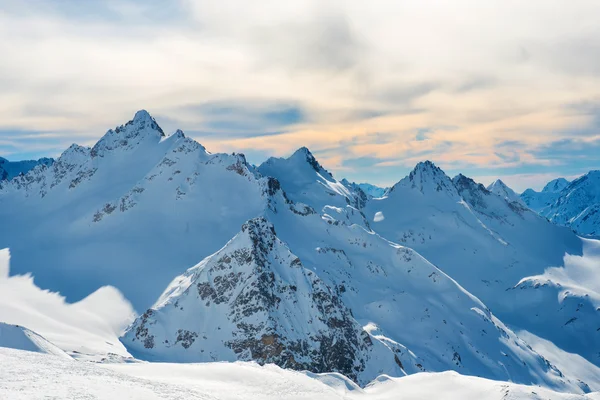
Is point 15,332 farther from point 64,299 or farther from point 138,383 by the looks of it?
point 64,299

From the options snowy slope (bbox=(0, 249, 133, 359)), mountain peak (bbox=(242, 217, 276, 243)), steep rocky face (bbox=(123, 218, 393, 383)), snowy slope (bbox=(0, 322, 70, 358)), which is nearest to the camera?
snowy slope (bbox=(0, 322, 70, 358))

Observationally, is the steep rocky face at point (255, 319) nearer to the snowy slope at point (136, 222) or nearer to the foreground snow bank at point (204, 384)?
the foreground snow bank at point (204, 384)

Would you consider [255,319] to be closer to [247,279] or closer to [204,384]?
[247,279]

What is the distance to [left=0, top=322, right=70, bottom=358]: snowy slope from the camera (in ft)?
216

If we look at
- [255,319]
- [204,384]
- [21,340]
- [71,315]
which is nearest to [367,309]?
[255,319]

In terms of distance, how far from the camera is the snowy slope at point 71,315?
96.6 m

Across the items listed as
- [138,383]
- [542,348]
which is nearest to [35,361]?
[138,383]

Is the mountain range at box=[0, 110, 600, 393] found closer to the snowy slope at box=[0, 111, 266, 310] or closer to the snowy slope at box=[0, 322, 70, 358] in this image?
the snowy slope at box=[0, 111, 266, 310]

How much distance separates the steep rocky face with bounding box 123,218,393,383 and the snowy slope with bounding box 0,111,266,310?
22.3m

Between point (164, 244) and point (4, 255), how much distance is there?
52.1m

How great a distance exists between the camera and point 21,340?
6688 centimetres

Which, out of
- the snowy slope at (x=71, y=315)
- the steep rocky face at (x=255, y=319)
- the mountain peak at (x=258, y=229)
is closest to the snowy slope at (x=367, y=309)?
the steep rocky face at (x=255, y=319)

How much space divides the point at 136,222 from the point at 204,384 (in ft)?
376

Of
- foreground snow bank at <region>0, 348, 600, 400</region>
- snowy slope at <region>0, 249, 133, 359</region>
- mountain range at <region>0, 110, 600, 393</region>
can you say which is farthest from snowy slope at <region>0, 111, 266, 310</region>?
foreground snow bank at <region>0, 348, 600, 400</region>
